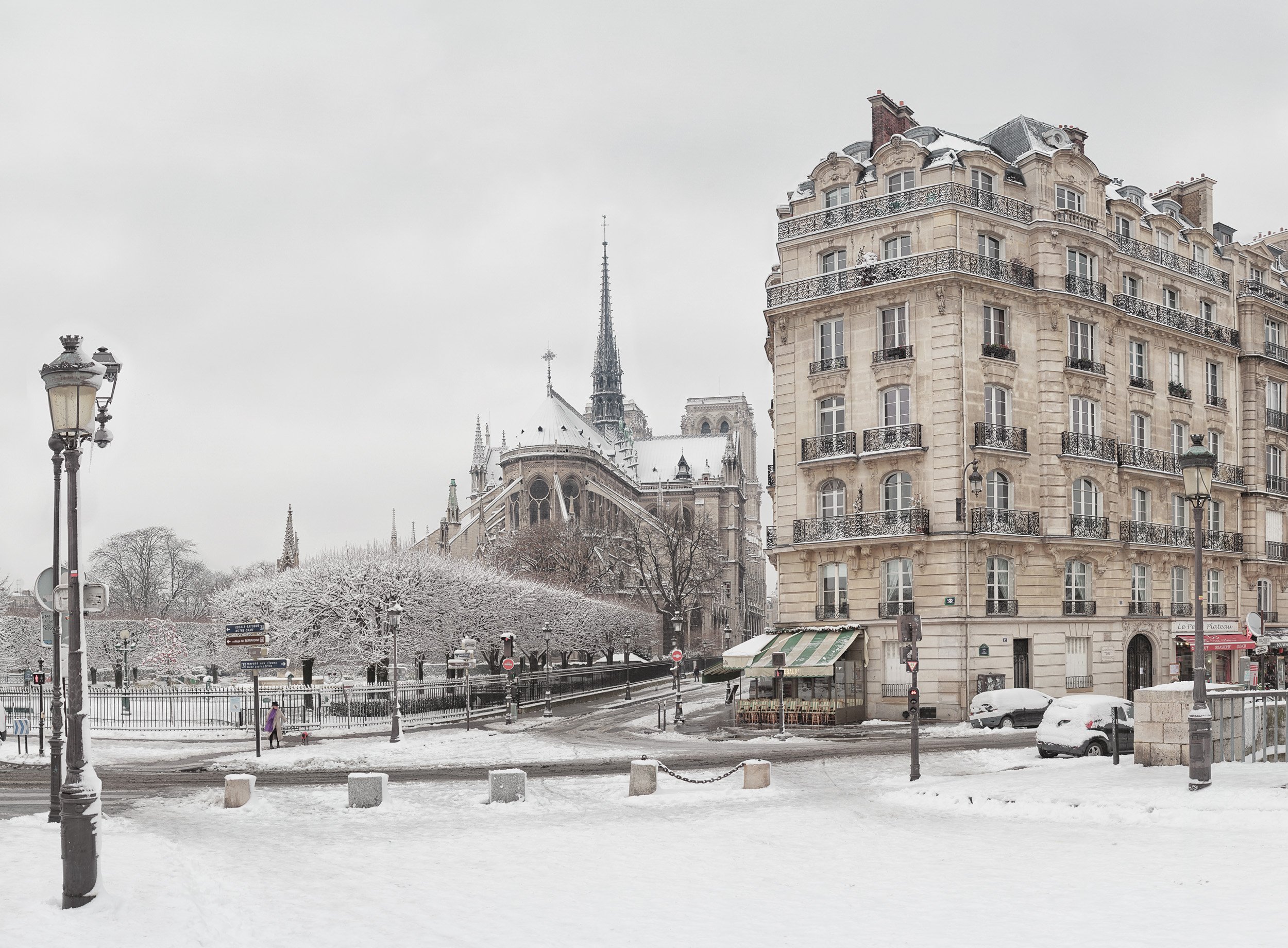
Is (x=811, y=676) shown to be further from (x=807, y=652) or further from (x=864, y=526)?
(x=864, y=526)

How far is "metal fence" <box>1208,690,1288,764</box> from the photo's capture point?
61.9ft

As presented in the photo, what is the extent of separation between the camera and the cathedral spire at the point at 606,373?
14600cm

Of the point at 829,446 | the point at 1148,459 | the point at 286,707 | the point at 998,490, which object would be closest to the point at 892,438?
the point at 829,446

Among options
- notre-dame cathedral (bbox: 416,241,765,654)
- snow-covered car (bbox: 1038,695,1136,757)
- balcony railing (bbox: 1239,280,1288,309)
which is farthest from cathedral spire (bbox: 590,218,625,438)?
snow-covered car (bbox: 1038,695,1136,757)

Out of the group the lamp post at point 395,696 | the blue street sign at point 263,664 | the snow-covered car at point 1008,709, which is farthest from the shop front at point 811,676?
the blue street sign at point 263,664

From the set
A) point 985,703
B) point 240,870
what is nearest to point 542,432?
point 985,703

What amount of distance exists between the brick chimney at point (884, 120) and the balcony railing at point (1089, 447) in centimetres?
1109

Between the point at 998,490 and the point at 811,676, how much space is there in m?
7.83

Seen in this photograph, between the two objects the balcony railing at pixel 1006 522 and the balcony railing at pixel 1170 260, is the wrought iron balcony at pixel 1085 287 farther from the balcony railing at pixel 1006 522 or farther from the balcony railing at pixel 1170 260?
the balcony railing at pixel 1006 522

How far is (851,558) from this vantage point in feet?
119

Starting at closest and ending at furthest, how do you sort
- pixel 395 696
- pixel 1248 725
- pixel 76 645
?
pixel 76 645, pixel 1248 725, pixel 395 696

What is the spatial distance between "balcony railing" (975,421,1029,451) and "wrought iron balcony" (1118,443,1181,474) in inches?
174

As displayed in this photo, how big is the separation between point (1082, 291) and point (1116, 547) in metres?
8.13

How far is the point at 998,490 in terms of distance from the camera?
1417 inches
